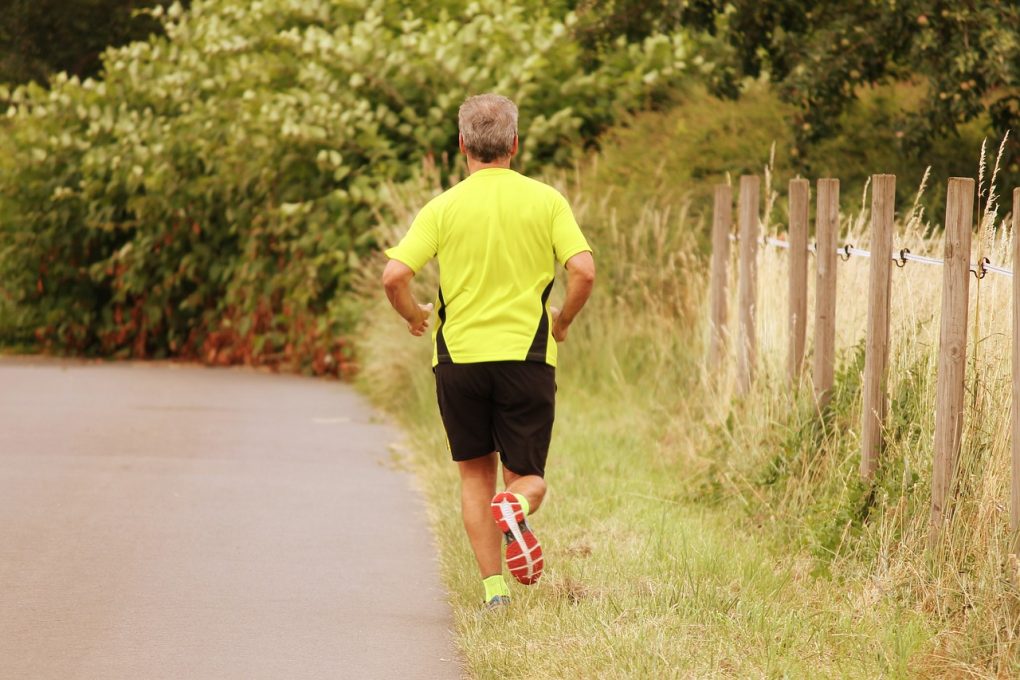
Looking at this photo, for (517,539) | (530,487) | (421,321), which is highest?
(421,321)

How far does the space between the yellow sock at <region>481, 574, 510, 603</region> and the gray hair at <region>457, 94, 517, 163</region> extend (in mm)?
1587

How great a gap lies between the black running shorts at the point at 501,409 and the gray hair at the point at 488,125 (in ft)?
2.61

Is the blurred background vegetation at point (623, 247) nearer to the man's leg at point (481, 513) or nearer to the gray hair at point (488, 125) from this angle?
the man's leg at point (481, 513)

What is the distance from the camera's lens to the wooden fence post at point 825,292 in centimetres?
786

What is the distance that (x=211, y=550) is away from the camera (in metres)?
7.66

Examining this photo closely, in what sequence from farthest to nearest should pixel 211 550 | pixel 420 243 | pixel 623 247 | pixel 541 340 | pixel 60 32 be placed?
1. pixel 60 32
2. pixel 623 247
3. pixel 211 550
4. pixel 541 340
5. pixel 420 243

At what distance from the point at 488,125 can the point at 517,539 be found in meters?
1.52

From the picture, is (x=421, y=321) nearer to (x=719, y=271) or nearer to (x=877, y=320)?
(x=877, y=320)

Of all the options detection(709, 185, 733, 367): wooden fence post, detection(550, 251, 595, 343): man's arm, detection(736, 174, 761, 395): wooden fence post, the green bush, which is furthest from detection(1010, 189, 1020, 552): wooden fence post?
the green bush

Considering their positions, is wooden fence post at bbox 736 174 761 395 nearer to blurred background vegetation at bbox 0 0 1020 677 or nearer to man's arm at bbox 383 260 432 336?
blurred background vegetation at bbox 0 0 1020 677

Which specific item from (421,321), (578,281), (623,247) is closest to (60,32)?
(623,247)

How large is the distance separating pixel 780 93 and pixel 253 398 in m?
5.62

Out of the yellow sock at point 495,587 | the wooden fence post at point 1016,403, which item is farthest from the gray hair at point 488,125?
the wooden fence post at point 1016,403

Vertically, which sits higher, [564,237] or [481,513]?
[564,237]
